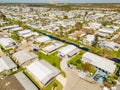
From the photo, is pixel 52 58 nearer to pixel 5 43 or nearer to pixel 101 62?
pixel 101 62

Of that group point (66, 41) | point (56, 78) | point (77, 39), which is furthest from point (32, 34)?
point (56, 78)

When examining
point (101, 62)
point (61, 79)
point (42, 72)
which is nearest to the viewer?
point (61, 79)

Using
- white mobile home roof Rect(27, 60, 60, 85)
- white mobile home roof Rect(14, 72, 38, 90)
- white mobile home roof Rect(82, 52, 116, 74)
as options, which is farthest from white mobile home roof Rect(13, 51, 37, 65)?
white mobile home roof Rect(82, 52, 116, 74)

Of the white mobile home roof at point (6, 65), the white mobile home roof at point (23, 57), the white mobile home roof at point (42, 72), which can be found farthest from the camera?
the white mobile home roof at point (23, 57)

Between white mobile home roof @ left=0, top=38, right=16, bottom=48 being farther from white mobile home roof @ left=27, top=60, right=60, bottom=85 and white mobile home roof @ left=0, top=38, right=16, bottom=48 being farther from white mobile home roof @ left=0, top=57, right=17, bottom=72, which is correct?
white mobile home roof @ left=27, top=60, right=60, bottom=85

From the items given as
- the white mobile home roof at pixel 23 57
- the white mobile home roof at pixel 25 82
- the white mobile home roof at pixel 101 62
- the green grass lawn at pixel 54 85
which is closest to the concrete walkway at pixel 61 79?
the green grass lawn at pixel 54 85

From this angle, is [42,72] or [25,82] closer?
[25,82]

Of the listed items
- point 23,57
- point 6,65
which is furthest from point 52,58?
point 6,65

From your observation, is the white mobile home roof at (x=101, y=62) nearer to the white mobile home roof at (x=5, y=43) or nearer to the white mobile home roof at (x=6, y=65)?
the white mobile home roof at (x=6, y=65)

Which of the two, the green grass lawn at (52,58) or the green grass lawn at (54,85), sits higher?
the green grass lawn at (52,58)

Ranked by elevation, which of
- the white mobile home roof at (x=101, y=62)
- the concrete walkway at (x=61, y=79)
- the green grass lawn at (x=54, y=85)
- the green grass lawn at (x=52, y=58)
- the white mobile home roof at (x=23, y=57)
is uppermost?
the white mobile home roof at (x=23, y=57)
